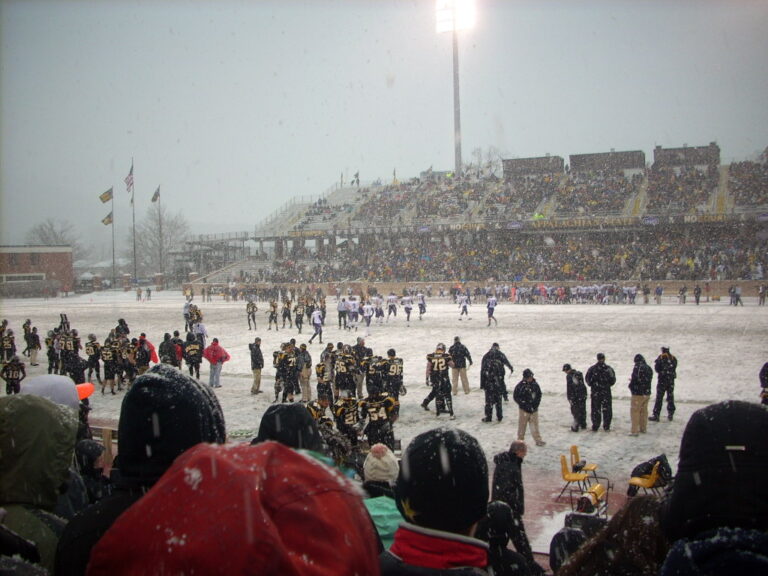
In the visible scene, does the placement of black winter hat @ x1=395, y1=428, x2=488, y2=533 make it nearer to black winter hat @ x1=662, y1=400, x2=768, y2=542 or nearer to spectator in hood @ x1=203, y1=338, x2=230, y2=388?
black winter hat @ x1=662, y1=400, x2=768, y2=542

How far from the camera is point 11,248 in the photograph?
58.5m

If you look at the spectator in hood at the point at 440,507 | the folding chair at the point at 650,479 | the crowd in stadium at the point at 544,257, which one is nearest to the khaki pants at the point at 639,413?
the folding chair at the point at 650,479

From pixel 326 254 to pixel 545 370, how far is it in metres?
45.6

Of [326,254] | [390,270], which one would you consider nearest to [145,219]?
[326,254]

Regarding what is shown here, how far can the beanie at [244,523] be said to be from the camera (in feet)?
3.06

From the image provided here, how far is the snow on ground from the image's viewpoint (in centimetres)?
1063

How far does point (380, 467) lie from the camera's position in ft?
14.6

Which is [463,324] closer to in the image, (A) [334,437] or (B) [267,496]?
(A) [334,437]

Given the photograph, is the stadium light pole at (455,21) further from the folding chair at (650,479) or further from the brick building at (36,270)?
the folding chair at (650,479)

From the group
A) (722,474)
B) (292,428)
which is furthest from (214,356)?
(722,474)

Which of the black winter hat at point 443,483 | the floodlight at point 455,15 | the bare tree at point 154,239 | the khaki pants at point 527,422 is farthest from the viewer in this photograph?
the bare tree at point 154,239

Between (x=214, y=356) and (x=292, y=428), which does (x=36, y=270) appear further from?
(x=292, y=428)

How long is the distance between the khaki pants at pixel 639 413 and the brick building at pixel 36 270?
59.2 metres

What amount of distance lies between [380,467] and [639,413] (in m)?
7.66
